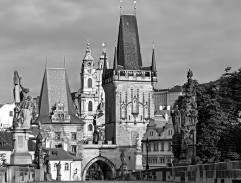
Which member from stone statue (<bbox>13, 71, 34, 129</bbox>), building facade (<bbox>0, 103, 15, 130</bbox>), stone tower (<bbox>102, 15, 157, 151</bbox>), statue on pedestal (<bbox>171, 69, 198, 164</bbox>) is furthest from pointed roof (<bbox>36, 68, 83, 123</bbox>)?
stone statue (<bbox>13, 71, 34, 129</bbox>)

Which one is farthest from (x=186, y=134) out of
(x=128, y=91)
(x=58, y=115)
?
(x=58, y=115)

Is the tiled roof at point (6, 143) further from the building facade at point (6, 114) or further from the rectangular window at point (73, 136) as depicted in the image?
the building facade at point (6, 114)

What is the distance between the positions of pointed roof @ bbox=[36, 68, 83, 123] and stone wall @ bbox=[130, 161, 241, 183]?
102098mm

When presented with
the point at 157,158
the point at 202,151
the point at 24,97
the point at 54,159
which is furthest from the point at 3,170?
the point at 157,158

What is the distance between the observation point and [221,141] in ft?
177

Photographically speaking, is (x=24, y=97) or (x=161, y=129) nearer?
(x=24, y=97)

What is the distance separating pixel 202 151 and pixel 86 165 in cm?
7346

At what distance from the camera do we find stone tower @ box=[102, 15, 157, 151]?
5074 inches

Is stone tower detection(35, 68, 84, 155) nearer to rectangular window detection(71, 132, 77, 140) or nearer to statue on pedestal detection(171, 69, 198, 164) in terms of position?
rectangular window detection(71, 132, 77, 140)

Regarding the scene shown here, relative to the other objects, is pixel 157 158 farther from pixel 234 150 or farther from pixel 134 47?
pixel 234 150

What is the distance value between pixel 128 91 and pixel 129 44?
9.28 m

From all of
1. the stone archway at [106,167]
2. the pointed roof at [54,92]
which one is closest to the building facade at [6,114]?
the pointed roof at [54,92]

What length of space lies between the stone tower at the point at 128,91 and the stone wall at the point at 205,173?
306ft

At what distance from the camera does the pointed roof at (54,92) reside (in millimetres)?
136250
